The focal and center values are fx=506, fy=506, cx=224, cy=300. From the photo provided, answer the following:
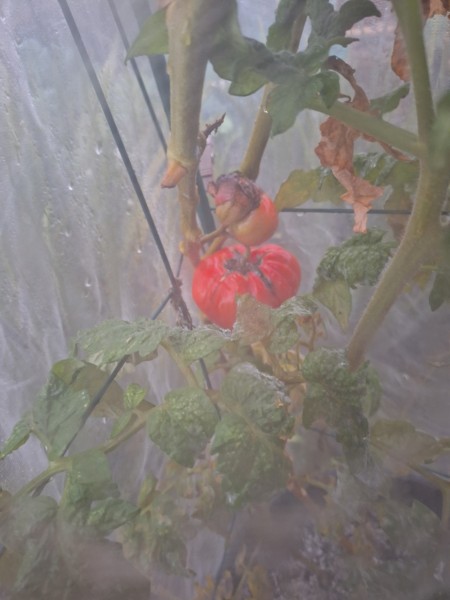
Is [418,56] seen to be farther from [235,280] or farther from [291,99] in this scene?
[235,280]

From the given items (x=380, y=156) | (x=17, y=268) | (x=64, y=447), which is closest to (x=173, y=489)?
(x=64, y=447)

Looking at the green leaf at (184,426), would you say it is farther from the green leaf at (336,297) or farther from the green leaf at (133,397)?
the green leaf at (336,297)

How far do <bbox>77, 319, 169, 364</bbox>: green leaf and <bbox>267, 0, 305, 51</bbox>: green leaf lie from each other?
197 mm

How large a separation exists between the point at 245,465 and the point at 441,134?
0.69 feet

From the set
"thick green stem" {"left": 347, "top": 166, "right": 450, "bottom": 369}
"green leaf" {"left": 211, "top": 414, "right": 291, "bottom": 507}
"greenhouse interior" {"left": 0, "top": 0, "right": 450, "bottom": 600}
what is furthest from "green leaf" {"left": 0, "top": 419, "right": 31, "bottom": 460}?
"thick green stem" {"left": 347, "top": 166, "right": 450, "bottom": 369}

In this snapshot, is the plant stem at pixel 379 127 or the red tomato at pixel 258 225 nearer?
the plant stem at pixel 379 127

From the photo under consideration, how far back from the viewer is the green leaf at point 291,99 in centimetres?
25

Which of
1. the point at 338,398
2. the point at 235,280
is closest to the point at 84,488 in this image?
the point at 338,398

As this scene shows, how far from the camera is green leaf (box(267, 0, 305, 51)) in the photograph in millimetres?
311

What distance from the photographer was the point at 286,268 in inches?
19.9

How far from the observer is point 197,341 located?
1.05 feet

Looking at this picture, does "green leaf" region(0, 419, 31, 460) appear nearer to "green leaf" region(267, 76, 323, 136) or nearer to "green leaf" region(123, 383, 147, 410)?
"green leaf" region(123, 383, 147, 410)

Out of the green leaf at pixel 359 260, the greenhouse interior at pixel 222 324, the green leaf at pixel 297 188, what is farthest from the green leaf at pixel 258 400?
the green leaf at pixel 297 188

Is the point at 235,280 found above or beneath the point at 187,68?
beneath
